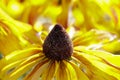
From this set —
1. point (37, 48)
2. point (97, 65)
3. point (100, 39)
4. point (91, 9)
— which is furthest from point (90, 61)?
point (91, 9)

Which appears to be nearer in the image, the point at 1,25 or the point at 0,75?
the point at 0,75

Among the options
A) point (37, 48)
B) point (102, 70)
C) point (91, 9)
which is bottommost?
point (102, 70)

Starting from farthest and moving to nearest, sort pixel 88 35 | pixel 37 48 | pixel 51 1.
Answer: pixel 51 1 → pixel 88 35 → pixel 37 48

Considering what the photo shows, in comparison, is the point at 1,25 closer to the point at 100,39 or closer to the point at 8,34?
the point at 8,34

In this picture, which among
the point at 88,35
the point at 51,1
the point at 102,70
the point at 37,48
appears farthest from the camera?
the point at 51,1
